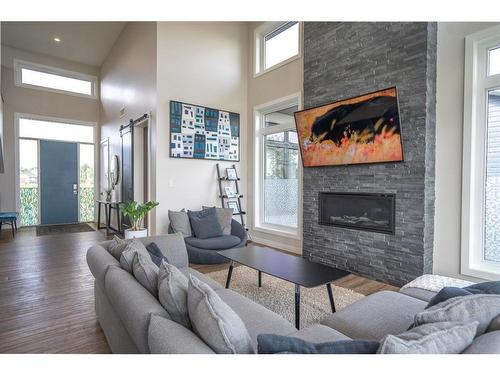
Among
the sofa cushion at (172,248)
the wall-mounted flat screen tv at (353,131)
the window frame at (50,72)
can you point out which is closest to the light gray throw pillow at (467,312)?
the sofa cushion at (172,248)

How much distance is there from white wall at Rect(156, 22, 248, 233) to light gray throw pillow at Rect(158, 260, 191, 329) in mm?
3384

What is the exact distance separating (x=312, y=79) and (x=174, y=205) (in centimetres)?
302

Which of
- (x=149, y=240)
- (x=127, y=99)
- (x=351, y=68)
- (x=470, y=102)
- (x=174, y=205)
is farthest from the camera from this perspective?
(x=127, y=99)

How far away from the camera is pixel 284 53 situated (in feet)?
16.2

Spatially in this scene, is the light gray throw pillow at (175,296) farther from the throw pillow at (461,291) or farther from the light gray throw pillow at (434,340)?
the throw pillow at (461,291)

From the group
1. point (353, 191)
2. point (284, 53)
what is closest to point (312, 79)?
point (284, 53)

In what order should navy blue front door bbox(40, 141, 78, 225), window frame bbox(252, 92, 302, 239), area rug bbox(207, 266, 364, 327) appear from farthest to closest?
1. navy blue front door bbox(40, 141, 78, 225)
2. window frame bbox(252, 92, 302, 239)
3. area rug bbox(207, 266, 364, 327)

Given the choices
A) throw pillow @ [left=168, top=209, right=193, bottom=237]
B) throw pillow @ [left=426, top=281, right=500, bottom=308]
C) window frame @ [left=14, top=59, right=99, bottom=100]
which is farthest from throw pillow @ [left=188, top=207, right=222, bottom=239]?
window frame @ [left=14, top=59, right=99, bottom=100]

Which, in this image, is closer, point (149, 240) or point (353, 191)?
point (149, 240)

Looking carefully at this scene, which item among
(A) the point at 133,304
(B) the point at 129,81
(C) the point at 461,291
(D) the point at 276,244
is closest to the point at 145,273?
(A) the point at 133,304

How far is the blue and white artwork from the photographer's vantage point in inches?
185

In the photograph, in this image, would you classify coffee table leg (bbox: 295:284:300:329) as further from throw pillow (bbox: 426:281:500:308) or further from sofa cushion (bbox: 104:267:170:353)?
sofa cushion (bbox: 104:267:170:353)

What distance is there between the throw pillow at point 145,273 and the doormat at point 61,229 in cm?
572

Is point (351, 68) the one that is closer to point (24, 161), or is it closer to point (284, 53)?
point (284, 53)
